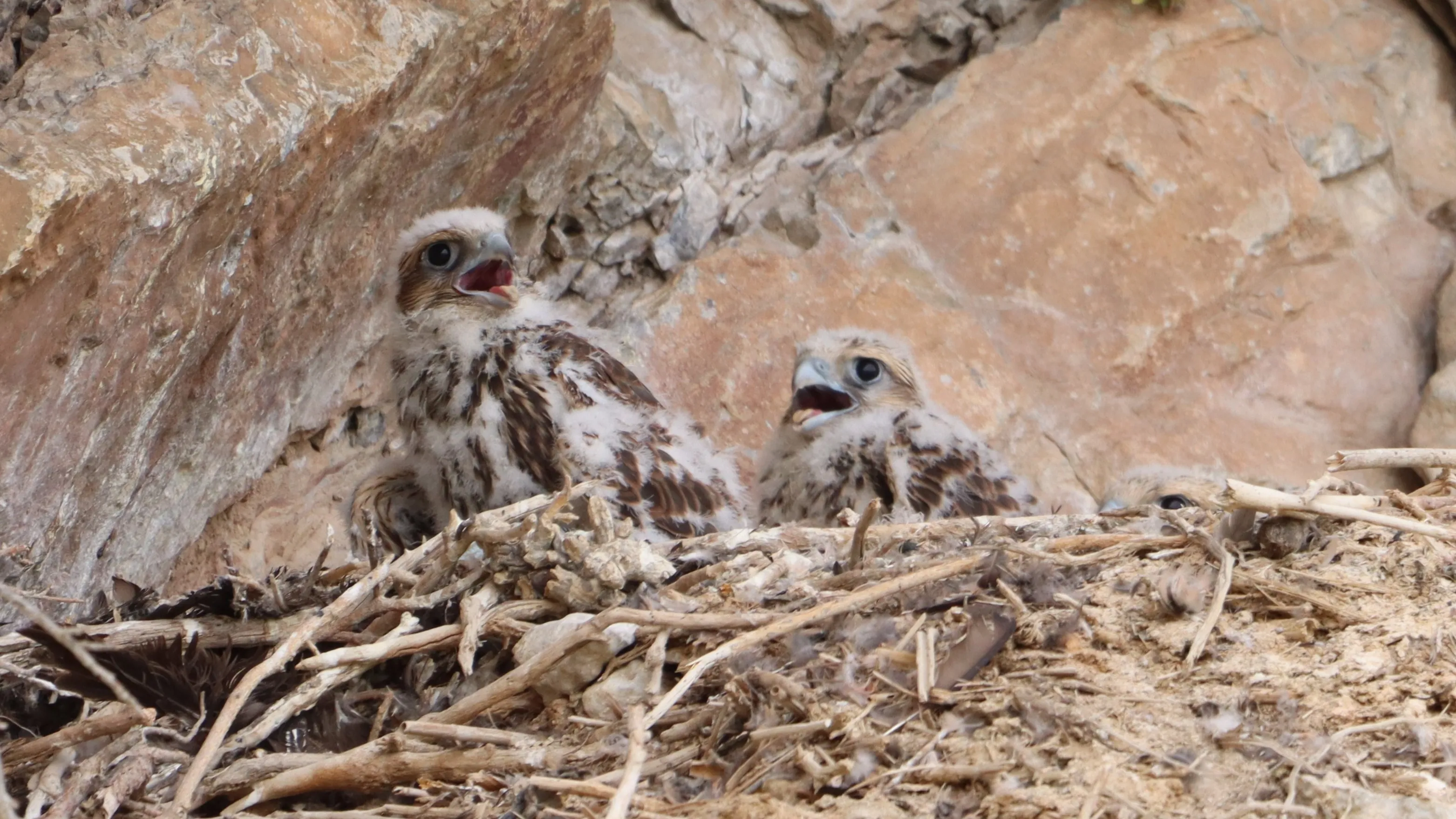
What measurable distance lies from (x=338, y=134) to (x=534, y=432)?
90 cm

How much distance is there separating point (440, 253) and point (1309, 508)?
2518 mm

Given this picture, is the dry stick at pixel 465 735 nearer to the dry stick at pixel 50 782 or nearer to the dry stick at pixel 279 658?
the dry stick at pixel 279 658

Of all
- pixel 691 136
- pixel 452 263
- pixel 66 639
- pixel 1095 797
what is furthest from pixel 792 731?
pixel 691 136

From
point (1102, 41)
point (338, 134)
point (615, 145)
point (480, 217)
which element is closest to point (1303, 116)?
point (1102, 41)

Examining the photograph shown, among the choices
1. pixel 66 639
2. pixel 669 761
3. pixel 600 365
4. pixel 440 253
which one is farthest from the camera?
pixel 440 253

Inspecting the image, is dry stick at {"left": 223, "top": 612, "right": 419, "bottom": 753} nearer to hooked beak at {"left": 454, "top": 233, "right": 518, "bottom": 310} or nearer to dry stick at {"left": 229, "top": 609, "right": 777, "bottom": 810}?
dry stick at {"left": 229, "top": 609, "right": 777, "bottom": 810}

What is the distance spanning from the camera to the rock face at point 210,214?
9.73 feet

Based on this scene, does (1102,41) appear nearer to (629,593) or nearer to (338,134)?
(338,134)

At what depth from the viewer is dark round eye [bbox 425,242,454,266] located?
14.1 feet

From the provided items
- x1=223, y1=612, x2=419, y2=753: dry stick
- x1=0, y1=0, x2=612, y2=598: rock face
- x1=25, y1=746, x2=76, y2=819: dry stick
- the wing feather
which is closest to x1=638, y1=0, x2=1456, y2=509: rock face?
x1=0, y1=0, x2=612, y2=598: rock face

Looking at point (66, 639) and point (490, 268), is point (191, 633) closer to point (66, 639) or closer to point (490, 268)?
point (66, 639)

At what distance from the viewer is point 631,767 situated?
7.43 feet

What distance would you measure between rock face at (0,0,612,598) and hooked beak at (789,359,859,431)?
1283 mm

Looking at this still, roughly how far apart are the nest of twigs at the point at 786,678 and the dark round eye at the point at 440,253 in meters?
1.27
